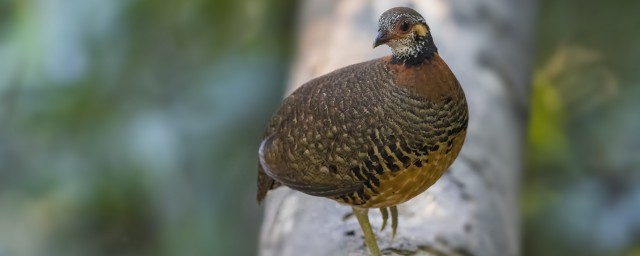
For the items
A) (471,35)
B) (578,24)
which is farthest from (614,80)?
(471,35)

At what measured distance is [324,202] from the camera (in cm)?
139

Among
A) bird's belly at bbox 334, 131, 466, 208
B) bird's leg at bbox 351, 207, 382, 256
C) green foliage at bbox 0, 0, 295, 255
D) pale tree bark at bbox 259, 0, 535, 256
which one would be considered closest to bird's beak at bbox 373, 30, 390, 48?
bird's belly at bbox 334, 131, 466, 208

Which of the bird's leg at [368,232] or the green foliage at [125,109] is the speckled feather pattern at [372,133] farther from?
the green foliage at [125,109]

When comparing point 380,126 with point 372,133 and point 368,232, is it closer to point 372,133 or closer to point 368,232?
point 372,133

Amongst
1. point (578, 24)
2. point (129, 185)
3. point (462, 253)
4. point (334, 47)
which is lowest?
point (462, 253)

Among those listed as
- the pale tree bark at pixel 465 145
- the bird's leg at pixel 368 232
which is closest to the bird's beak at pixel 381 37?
the bird's leg at pixel 368 232

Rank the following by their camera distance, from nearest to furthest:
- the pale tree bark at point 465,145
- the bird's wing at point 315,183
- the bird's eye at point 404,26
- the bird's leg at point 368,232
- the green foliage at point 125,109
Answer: the bird's eye at point 404,26
the bird's wing at point 315,183
the bird's leg at point 368,232
the pale tree bark at point 465,145
the green foliage at point 125,109

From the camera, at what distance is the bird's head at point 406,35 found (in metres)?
0.98

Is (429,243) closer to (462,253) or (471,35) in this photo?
(462,253)

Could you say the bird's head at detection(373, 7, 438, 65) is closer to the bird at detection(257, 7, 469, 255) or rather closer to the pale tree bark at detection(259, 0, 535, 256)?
the bird at detection(257, 7, 469, 255)

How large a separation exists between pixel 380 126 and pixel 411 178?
0.08 meters

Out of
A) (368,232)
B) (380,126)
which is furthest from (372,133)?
(368,232)

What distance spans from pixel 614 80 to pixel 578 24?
0.69ft

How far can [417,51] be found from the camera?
103 centimetres
